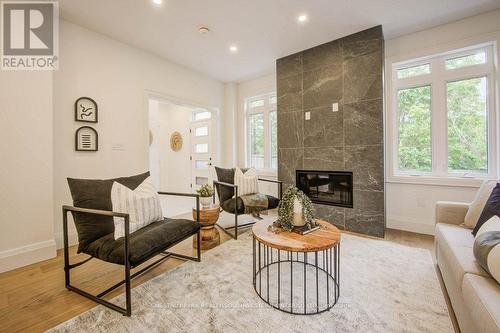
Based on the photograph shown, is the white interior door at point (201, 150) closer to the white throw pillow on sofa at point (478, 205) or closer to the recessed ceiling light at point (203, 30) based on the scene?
the recessed ceiling light at point (203, 30)

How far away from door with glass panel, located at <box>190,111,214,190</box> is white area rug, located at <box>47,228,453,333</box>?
3189mm

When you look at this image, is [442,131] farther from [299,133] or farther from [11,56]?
[11,56]

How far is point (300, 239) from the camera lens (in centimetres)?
156

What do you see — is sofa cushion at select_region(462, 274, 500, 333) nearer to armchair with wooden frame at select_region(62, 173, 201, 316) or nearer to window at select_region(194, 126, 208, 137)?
armchair with wooden frame at select_region(62, 173, 201, 316)

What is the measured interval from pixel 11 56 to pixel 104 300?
2543 mm

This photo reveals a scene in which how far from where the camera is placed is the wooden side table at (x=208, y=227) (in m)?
2.60

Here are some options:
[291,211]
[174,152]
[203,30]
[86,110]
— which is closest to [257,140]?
[203,30]

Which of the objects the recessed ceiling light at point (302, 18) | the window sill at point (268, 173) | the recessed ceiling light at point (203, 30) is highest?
the recessed ceiling light at point (302, 18)

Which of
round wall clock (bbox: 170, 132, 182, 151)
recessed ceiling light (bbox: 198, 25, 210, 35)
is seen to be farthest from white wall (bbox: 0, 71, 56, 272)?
round wall clock (bbox: 170, 132, 182, 151)

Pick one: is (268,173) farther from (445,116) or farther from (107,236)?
(107,236)

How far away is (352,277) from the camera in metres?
1.89

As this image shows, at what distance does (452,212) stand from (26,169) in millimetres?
4126

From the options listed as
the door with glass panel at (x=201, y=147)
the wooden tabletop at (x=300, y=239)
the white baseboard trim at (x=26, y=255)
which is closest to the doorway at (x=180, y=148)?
the door with glass panel at (x=201, y=147)

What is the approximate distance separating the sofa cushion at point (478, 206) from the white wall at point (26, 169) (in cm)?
400
